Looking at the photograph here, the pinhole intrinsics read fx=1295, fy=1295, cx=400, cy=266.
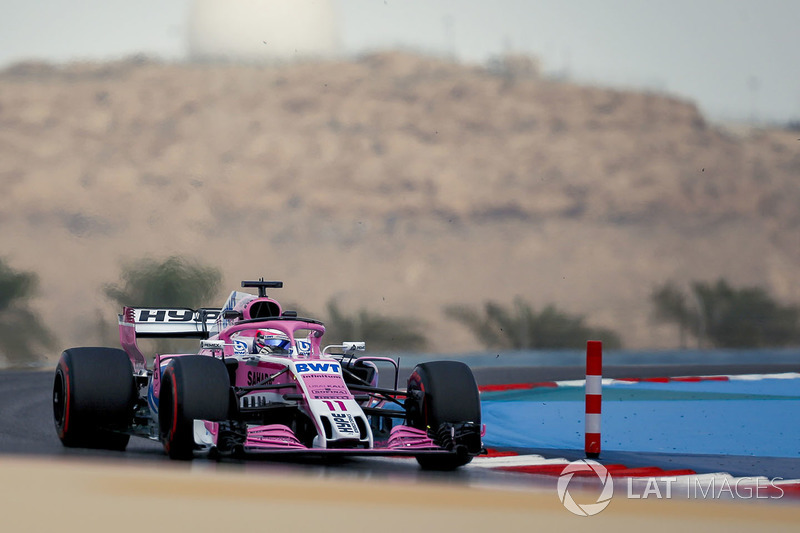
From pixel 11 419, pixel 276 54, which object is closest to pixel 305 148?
pixel 276 54

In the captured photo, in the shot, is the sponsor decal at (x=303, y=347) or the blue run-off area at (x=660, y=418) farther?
the blue run-off area at (x=660, y=418)

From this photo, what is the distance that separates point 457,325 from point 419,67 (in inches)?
495

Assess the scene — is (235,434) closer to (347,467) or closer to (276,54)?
(347,467)

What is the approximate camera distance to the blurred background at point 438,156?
3388 cm

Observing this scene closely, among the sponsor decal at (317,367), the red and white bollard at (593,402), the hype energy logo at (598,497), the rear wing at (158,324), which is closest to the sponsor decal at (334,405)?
the sponsor decal at (317,367)

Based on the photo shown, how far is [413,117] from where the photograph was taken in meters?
44.0

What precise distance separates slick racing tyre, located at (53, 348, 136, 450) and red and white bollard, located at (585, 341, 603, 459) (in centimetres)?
320

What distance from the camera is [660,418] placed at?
12.0m

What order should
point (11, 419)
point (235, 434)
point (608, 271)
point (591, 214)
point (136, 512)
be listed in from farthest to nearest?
point (591, 214), point (608, 271), point (11, 419), point (235, 434), point (136, 512)

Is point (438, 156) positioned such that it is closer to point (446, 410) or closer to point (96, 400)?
point (96, 400)

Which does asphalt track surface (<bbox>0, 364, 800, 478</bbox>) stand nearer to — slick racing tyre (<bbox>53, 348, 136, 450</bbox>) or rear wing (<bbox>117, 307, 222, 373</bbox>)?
slick racing tyre (<bbox>53, 348, 136, 450</bbox>)

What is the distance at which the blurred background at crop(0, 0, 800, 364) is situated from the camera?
3388 centimetres

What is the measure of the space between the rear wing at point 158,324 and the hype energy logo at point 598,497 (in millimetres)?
3459

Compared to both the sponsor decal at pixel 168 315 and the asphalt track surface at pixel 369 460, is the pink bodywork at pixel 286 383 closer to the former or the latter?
the asphalt track surface at pixel 369 460
